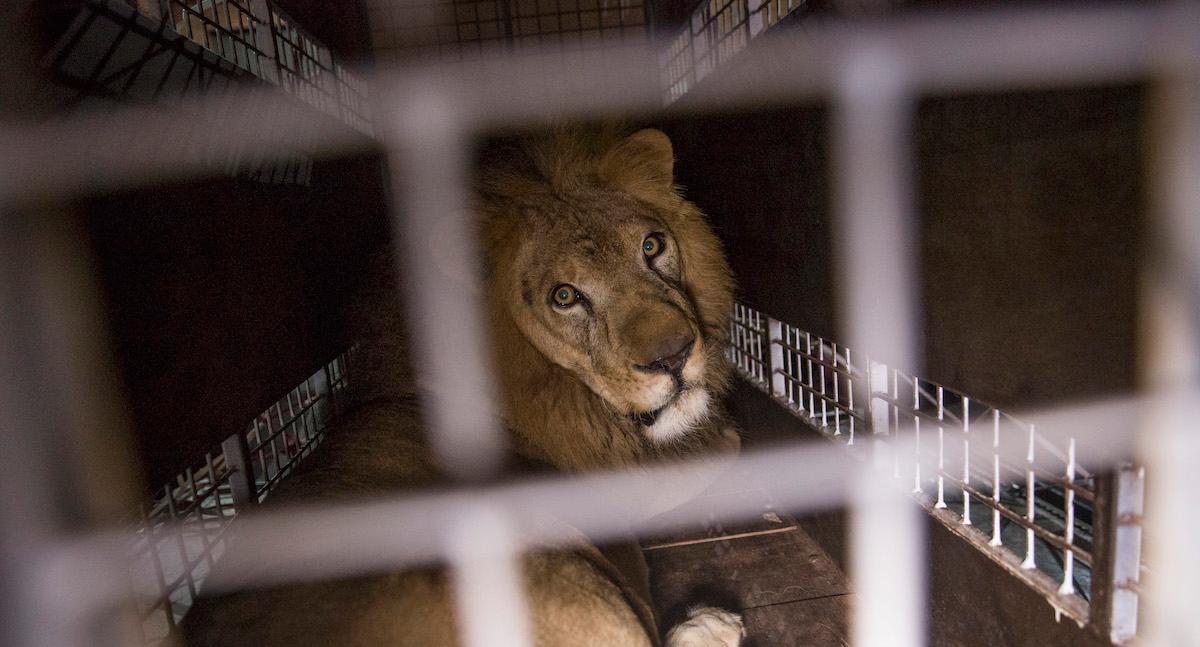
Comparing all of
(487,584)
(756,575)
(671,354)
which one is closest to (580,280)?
(671,354)

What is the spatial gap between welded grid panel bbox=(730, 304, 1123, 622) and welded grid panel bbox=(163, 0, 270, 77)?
173 centimetres

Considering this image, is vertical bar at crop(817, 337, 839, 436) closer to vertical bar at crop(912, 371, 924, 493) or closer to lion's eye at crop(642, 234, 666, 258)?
vertical bar at crop(912, 371, 924, 493)

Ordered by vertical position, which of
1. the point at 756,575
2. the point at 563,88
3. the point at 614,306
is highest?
the point at 563,88

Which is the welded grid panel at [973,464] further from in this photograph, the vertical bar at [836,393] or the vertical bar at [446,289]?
the vertical bar at [446,289]

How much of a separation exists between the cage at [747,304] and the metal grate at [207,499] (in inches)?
0.7

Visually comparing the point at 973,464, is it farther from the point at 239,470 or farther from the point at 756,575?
the point at 239,470

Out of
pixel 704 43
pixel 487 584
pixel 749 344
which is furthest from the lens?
pixel 749 344

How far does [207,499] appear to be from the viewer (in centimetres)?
197

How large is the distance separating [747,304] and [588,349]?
902mm

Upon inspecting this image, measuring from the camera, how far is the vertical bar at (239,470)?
5.76 feet

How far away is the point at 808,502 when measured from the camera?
7.31 ft

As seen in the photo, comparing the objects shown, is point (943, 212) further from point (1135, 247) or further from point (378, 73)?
point (378, 73)

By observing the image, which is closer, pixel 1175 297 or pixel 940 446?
pixel 1175 297

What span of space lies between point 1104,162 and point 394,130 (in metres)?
1.76
